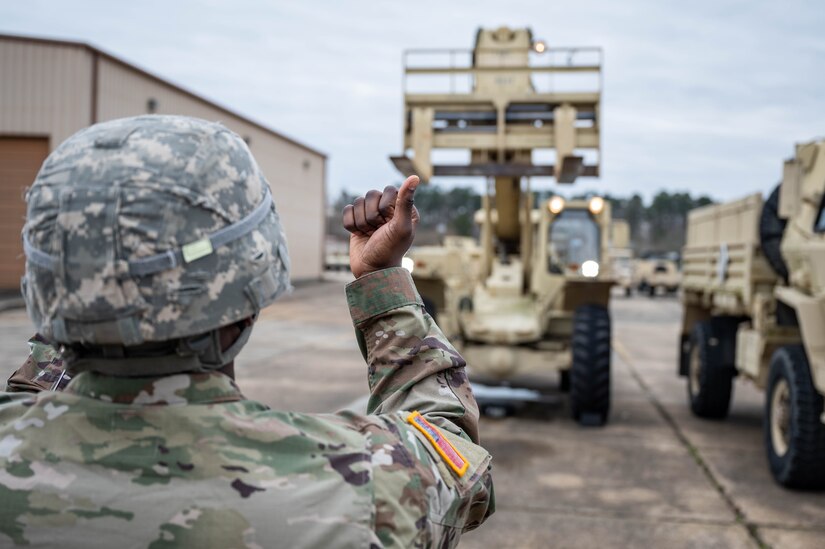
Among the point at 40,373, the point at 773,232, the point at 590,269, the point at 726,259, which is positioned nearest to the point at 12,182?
the point at 590,269

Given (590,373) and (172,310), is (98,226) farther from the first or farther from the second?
(590,373)

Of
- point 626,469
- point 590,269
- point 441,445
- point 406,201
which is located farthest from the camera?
point 590,269

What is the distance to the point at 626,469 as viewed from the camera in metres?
5.98

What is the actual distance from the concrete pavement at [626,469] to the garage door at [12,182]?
8671 mm

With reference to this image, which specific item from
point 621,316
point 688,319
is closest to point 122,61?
point 621,316

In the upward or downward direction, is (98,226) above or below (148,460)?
above

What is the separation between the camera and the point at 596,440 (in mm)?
6930

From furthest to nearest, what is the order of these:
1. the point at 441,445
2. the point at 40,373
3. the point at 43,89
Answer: the point at 43,89 < the point at 40,373 < the point at 441,445

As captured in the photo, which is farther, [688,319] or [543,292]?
[688,319]

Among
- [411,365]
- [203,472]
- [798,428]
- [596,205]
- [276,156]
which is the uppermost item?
[276,156]

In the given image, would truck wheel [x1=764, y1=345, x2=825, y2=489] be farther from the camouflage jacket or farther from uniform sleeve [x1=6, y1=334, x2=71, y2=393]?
Answer: uniform sleeve [x1=6, y1=334, x2=71, y2=393]

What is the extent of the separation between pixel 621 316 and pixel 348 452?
21841 millimetres

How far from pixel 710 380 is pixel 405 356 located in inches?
273

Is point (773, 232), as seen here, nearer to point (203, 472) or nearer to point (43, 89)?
point (203, 472)
